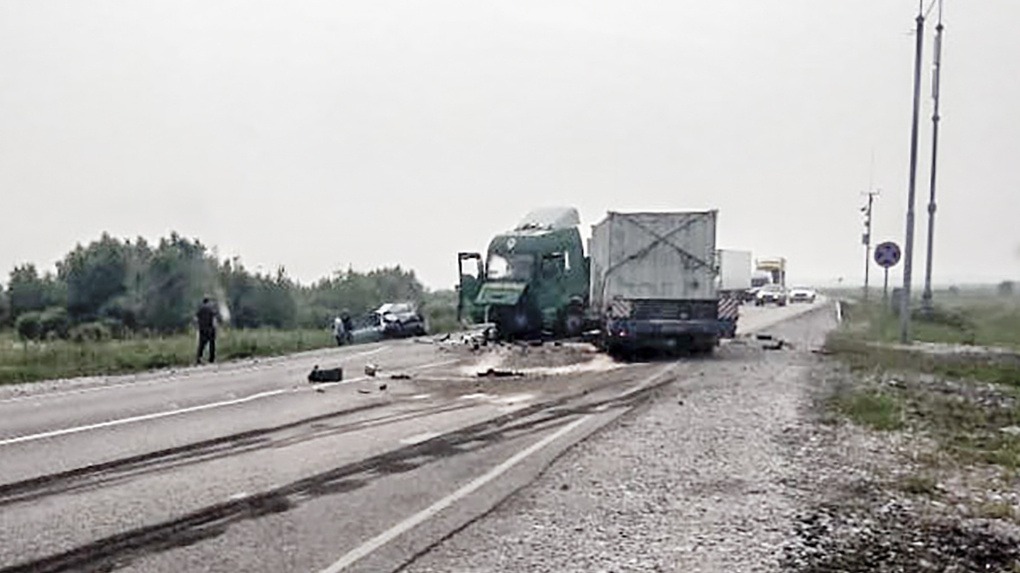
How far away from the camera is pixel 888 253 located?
28953 mm

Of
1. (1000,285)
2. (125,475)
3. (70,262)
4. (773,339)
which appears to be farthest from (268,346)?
(1000,285)

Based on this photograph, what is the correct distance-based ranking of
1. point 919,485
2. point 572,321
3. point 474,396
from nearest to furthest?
point 919,485, point 474,396, point 572,321

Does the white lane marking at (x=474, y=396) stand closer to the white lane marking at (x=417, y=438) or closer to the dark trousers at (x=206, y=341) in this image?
the white lane marking at (x=417, y=438)

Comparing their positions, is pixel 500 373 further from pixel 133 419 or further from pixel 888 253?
pixel 888 253

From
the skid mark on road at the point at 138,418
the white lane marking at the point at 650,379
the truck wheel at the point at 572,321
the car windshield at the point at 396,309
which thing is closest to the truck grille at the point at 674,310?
the white lane marking at the point at 650,379

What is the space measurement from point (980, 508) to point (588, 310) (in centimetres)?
2199

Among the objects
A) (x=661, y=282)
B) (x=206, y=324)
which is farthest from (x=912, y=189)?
(x=206, y=324)

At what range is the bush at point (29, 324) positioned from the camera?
57594 millimetres

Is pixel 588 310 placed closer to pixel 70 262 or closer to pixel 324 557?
pixel 324 557

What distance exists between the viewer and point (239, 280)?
6588 centimetres

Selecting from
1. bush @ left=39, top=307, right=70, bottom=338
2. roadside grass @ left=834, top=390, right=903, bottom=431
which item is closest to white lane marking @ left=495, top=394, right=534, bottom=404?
roadside grass @ left=834, top=390, right=903, bottom=431

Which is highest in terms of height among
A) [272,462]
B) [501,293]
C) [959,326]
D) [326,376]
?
[501,293]

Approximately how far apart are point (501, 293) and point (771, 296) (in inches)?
1974

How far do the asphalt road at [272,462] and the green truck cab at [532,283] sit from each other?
8.62m
